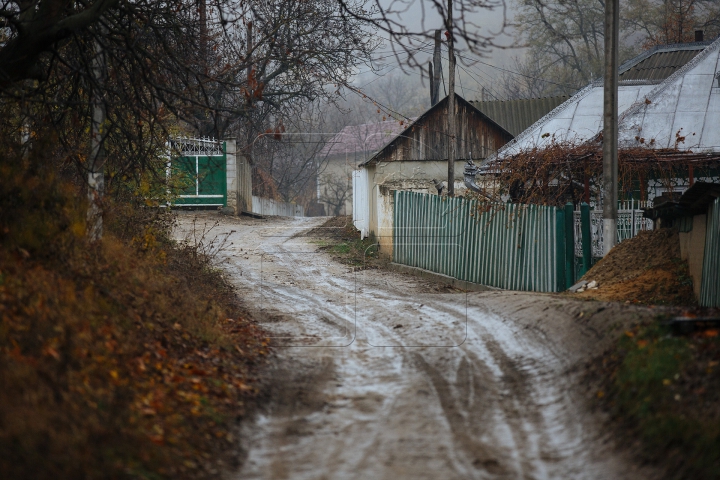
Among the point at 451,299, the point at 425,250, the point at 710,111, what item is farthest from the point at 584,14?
the point at 451,299

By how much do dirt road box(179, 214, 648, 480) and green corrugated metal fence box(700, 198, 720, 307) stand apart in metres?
2.01

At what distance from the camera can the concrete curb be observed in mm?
17469

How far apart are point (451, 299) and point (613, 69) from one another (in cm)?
543

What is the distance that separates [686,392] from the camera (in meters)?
5.57

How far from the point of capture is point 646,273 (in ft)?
43.0

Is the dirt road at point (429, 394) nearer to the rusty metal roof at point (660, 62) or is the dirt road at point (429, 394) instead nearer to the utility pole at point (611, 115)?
the utility pole at point (611, 115)

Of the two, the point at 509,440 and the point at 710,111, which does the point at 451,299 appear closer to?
the point at 509,440

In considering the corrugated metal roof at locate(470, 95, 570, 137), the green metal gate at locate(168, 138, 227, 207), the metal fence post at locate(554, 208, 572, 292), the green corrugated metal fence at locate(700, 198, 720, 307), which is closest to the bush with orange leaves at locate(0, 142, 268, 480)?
the green corrugated metal fence at locate(700, 198, 720, 307)

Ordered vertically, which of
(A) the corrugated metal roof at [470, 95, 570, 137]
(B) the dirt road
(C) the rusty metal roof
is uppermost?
(C) the rusty metal roof

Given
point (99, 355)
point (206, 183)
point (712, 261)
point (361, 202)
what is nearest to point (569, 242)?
point (712, 261)

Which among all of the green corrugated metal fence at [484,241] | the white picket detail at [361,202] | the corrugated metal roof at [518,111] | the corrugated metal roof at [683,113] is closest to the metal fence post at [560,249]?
the green corrugated metal fence at [484,241]

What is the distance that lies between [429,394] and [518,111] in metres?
27.2

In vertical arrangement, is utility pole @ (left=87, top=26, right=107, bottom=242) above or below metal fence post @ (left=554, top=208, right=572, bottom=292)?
above

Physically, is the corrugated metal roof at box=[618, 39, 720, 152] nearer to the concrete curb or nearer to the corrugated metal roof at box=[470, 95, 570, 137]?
the concrete curb
